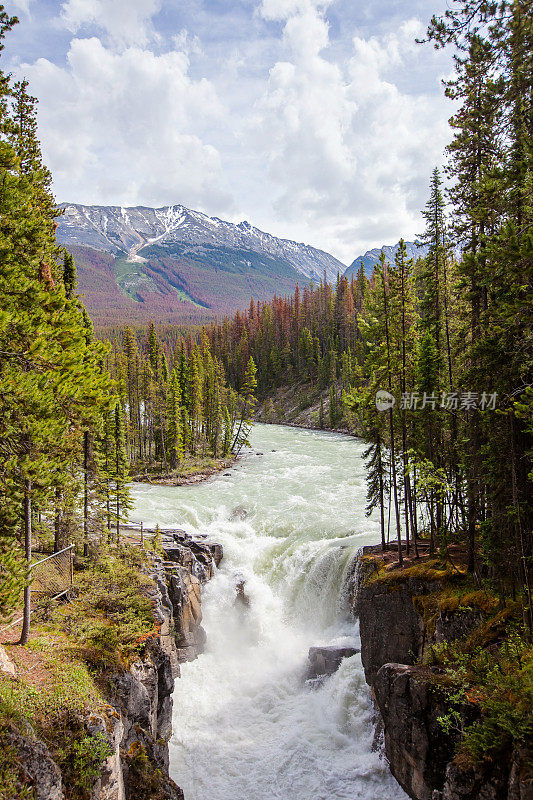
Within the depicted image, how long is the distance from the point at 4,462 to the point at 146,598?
8602mm

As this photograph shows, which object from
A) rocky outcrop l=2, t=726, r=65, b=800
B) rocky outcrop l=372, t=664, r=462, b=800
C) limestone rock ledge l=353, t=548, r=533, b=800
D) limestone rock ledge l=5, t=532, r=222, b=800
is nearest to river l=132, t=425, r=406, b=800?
rocky outcrop l=372, t=664, r=462, b=800

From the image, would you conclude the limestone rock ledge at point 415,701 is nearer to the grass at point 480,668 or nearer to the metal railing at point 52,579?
the grass at point 480,668

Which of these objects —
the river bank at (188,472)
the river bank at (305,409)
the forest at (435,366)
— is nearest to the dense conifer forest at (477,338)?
the forest at (435,366)

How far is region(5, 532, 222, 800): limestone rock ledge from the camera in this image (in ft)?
27.6

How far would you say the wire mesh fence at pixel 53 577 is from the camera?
14.1m

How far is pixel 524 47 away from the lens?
8922 mm

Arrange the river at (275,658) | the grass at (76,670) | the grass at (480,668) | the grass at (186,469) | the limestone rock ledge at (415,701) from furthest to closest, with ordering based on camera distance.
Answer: the grass at (186,469), the river at (275,658), the limestone rock ledge at (415,701), the grass at (480,668), the grass at (76,670)

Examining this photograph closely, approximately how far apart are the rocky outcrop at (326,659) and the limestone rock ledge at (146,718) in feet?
20.0

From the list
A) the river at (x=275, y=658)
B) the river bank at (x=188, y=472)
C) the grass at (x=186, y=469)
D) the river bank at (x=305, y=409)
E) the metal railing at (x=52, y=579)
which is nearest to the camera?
the metal railing at (x=52, y=579)

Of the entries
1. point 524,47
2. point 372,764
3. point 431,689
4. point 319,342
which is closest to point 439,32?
point 524,47

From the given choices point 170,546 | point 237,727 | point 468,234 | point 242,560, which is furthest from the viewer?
point 242,560

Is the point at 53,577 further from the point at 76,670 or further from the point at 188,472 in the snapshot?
the point at 188,472

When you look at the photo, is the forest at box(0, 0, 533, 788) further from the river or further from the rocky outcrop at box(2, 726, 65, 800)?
the river

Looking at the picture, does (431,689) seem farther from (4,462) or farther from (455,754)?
(4,462)
